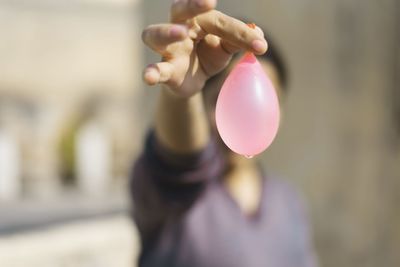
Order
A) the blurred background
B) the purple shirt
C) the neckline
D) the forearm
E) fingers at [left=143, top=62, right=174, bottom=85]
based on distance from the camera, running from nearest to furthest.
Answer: fingers at [left=143, top=62, right=174, bottom=85] < the forearm < the purple shirt < the neckline < the blurred background

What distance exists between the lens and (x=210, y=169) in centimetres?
98

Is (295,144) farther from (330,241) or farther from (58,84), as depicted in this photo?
(58,84)

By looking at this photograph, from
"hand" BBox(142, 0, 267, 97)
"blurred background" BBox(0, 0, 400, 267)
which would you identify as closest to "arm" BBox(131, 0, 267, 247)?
"hand" BBox(142, 0, 267, 97)

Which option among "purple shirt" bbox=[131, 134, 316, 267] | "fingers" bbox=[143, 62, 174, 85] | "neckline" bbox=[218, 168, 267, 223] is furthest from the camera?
"neckline" bbox=[218, 168, 267, 223]

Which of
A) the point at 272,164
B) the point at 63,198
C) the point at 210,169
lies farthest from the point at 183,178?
the point at 63,198

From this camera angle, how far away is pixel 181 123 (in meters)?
0.89

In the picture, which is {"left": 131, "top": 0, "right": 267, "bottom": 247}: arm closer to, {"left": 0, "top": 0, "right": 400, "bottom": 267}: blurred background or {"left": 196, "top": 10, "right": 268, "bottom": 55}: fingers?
{"left": 196, "top": 10, "right": 268, "bottom": 55}: fingers

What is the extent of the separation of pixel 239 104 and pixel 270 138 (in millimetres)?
52

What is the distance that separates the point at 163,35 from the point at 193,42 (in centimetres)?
6

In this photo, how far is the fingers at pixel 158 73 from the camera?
0.60m

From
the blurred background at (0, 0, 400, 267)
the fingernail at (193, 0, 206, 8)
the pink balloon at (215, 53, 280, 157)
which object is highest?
the fingernail at (193, 0, 206, 8)

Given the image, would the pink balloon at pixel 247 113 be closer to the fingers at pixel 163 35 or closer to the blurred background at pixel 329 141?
the fingers at pixel 163 35

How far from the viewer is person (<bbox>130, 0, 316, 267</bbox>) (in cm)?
92

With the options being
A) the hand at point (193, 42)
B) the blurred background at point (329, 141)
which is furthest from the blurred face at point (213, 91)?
the blurred background at point (329, 141)
